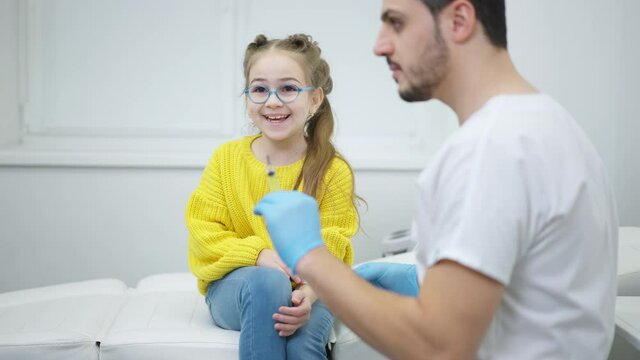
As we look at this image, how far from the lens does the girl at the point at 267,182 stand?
1.74 metres

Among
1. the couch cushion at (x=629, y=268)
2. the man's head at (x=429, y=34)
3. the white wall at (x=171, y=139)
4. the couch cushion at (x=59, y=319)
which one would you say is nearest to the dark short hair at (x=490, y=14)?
the man's head at (x=429, y=34)

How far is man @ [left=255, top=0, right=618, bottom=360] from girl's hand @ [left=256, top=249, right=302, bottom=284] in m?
0.61

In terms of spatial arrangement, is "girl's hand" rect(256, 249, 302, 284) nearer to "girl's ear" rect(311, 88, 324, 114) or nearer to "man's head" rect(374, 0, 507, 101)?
"girl's ear" rect(311, 88, 324, 114)

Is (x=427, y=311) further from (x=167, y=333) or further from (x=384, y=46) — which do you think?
(x=167, y=333)

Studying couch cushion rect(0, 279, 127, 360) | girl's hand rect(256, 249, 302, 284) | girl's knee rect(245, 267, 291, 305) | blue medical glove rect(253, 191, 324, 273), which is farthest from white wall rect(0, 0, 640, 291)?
blue medical glove rect(253, 191, 324, 273)

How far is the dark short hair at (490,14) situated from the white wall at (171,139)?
1746 millimetres

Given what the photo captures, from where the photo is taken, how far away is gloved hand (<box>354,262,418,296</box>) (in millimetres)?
1709

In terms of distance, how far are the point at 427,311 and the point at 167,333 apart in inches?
36.1

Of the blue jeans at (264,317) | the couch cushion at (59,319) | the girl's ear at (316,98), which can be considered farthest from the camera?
the girl's ear at (316,98)

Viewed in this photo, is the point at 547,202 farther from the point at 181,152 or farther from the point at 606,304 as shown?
the point at 181,152

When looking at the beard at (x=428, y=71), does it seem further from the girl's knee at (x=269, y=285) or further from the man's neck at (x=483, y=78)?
the girl's knee at (x=269, y=285)

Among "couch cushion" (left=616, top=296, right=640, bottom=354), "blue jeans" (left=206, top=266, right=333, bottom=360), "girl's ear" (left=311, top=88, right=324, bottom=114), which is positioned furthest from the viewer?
"girl's ear" (left=311, top=88, right=324, bottom=114)

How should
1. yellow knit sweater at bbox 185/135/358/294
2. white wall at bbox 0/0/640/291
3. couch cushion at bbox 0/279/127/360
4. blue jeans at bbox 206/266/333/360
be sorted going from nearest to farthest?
blue jeans at bbox 206/266/333/360
couch cushion at bbox 0/279/127/360
yellow knit sweater at bbox 185/135/358/294
white wall at bbox 0/0/640/291

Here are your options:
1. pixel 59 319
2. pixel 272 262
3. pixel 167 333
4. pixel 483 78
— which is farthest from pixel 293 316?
pixel 483 78
